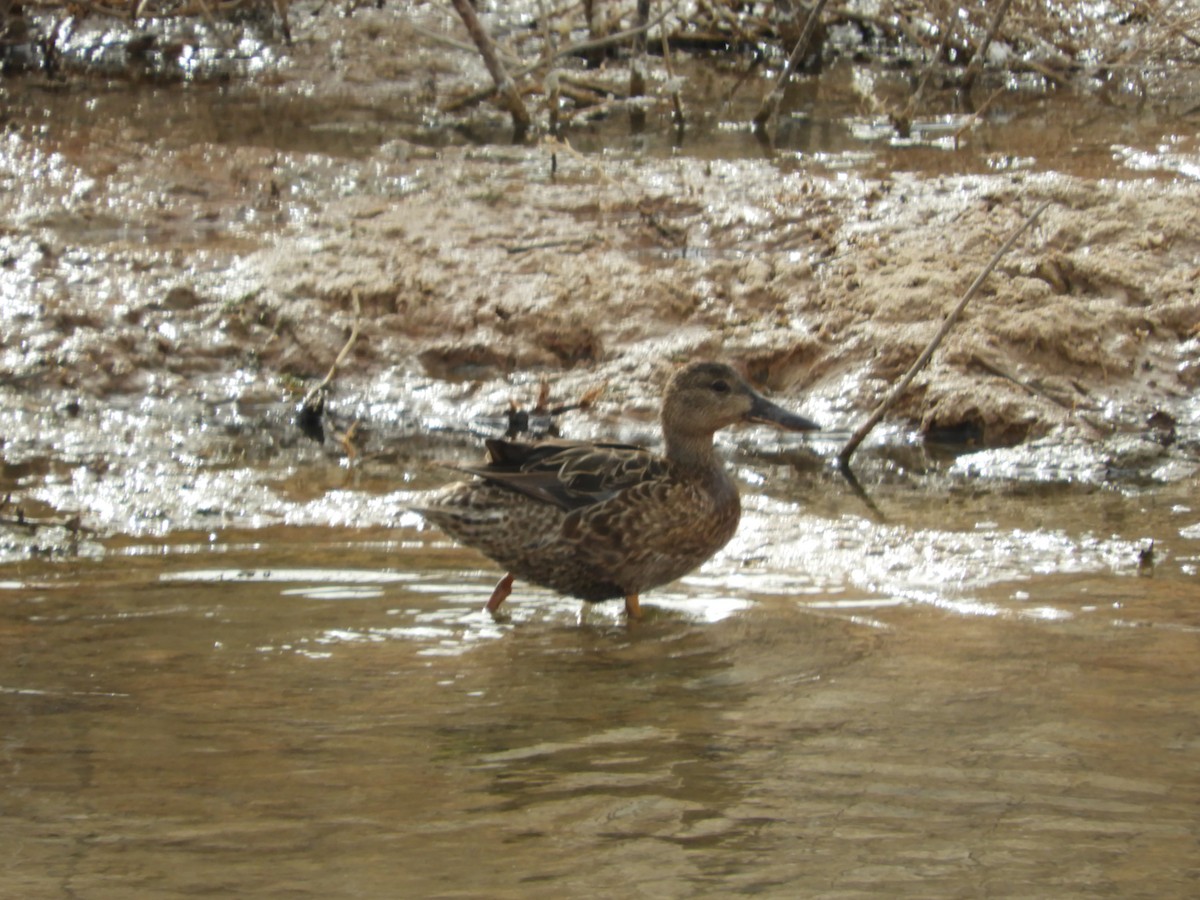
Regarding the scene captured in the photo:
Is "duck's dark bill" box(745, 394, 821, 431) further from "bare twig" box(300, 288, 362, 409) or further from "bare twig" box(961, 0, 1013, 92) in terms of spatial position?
"bare twig" box(961, 0, 1013, 92)

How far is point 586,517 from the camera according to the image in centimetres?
530

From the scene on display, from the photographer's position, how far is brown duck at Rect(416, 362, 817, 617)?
208 inches

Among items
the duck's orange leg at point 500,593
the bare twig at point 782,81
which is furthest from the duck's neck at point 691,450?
the bare twig at point 782,81

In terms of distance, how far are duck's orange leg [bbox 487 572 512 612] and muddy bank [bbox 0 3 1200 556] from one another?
85 cm

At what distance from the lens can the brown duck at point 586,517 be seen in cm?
528

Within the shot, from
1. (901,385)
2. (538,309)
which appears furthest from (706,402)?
(538,309)

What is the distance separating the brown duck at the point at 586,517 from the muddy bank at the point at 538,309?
2.96ft

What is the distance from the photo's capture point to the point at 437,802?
355cm

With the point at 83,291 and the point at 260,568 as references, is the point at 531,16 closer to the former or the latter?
the point at 83,291

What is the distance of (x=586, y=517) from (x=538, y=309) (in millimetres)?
2661

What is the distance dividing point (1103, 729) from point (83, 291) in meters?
5.76

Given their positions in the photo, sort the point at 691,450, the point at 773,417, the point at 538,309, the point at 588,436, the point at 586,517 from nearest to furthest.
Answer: the point at 586,517
the point at 691,450
the point at 773,417
the point at 588,436
the point at 538,309

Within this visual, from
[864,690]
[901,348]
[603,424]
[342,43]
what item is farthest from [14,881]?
[342,43]

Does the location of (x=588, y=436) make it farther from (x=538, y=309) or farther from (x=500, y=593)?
(x=500, y=593)
